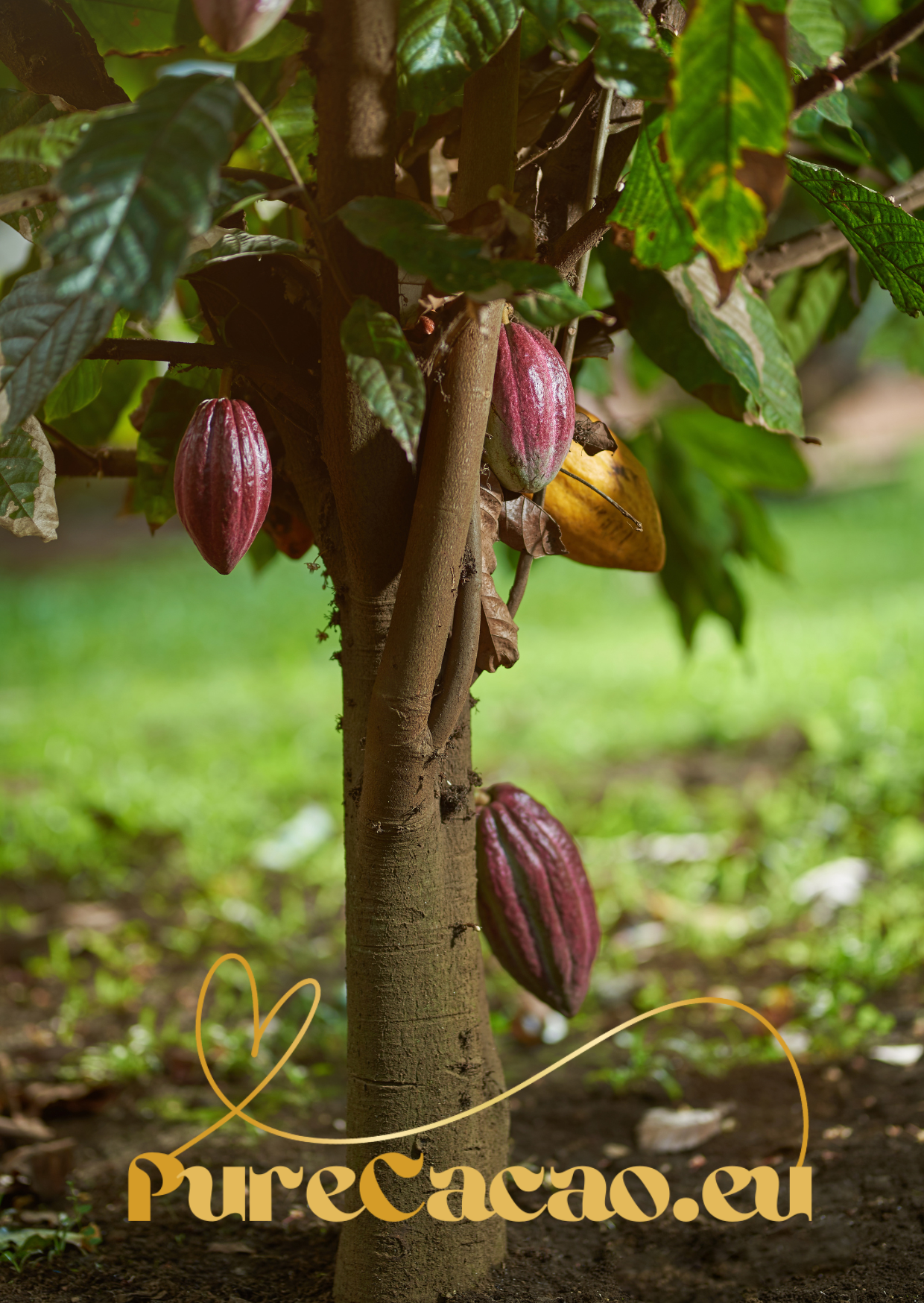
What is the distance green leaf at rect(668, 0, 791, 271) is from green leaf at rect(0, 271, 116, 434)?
26 centimetres

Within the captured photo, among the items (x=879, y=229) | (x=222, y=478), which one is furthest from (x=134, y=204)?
(x=879, y=229)

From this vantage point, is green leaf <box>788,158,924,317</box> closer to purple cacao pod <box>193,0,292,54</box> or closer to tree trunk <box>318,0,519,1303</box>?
tree trunk <box>318,0,519,1303</box>

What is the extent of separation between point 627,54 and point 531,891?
55cm

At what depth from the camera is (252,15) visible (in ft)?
1.73

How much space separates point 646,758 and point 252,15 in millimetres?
2284

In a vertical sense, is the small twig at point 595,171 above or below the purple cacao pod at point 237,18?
above

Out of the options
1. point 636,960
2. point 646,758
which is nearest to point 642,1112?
point 636,960

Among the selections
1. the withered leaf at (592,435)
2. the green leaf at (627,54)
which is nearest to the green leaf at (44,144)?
the green leaf at (627,54)

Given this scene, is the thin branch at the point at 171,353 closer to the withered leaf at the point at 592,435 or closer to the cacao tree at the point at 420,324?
the cacao tree at the point at 420,324

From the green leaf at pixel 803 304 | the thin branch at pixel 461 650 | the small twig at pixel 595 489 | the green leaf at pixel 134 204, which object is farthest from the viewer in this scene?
the green leaf at pixel 803 304

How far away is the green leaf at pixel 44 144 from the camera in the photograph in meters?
0.52

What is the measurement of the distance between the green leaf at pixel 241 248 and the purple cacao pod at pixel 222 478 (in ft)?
0.29

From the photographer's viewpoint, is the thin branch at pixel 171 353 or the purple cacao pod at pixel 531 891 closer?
the thin branch at pixel 171 353

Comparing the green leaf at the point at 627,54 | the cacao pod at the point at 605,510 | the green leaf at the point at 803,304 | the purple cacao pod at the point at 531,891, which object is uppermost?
the green leaf at the point at 803,304
